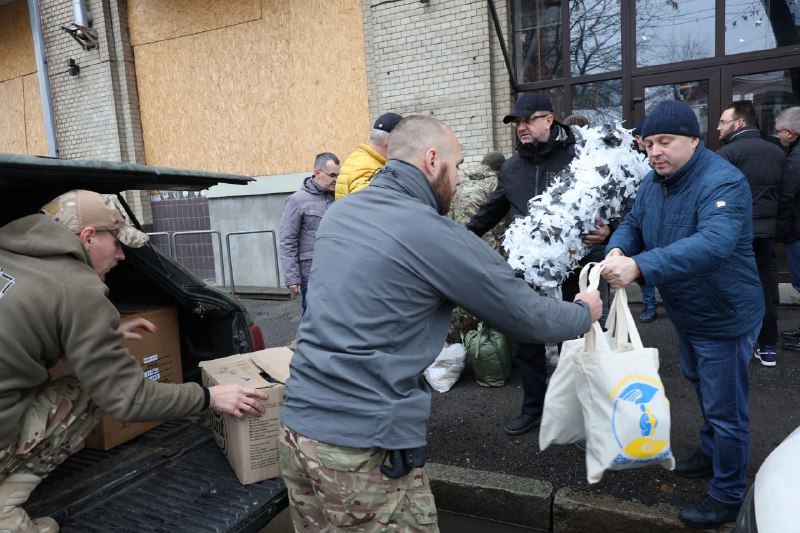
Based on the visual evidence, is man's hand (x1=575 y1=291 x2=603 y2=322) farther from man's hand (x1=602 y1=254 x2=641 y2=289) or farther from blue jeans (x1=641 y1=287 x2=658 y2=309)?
blue jeans (x1=641 y1=287 x2=658 y2=309)

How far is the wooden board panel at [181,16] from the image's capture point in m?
9.54

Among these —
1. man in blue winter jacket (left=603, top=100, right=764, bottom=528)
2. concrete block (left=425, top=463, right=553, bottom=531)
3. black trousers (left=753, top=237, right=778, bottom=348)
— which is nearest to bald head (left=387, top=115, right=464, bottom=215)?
man in blue winter jacket (left=603, top=100, right=764, bottom=528)

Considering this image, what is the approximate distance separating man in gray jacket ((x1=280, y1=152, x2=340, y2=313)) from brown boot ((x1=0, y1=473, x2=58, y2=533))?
3.60 meters

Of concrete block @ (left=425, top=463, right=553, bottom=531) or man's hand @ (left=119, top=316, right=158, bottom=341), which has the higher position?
man's hand @ (left=119, top=316, right=158, bottom=341)

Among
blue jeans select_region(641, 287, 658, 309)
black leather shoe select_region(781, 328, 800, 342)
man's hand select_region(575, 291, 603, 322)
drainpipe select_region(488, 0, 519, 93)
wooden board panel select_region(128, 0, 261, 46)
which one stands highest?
wooden board panel select_region(128, 0, 261, 46)

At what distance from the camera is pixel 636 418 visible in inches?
89.3

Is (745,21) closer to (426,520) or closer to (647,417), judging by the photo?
(647,417)

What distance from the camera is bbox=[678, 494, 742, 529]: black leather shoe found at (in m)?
2.82

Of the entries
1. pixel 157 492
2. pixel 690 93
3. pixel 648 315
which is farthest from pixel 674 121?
pixel 690 93

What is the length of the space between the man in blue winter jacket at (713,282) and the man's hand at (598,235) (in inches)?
26.6

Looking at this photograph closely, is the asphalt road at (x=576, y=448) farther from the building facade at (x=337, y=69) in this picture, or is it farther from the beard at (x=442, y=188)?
the building facade at (x=337, y=69)

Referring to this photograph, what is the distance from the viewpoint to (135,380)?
214cm

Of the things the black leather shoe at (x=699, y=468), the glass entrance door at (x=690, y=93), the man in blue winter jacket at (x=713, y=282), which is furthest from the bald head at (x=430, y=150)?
the glass entrance door at (x=690, y=93)

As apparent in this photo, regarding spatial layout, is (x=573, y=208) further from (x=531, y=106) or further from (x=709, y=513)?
(x=709, y=513)
